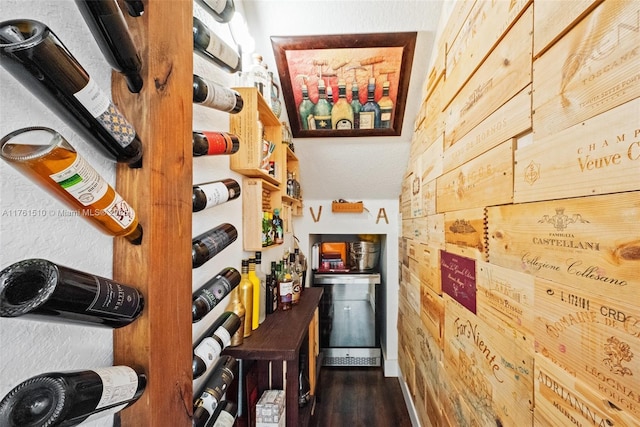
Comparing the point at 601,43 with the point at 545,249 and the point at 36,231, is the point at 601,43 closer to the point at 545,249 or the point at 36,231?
the point at 545,249

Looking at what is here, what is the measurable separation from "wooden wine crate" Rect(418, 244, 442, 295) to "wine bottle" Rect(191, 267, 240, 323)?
1073mm

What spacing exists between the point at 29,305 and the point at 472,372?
136 cm

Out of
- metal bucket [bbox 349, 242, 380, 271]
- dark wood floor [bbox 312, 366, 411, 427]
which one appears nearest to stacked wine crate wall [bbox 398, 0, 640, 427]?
dark wood floor [bbox 312, 366, 411, 427]

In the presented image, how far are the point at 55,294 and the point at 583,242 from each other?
3.06 ft

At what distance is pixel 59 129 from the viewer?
546mm

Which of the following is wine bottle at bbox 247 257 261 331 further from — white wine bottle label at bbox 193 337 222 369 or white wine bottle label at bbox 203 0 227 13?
white wine bottle label at bbox 203 0 227 13

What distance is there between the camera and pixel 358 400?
2717 mm

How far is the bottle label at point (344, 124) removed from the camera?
2436 mm

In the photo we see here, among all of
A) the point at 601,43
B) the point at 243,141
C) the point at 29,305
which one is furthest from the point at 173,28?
A: the point at 601,43

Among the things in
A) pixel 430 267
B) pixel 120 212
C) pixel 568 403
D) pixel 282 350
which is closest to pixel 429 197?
pixel 430 267

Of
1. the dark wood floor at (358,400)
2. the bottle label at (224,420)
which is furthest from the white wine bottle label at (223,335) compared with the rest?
the dark wood floor at (358,400)

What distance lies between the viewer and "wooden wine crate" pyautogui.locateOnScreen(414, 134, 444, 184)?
174 centimetres

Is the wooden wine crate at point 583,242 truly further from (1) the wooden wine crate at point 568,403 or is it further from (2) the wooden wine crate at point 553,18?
(2) the wooden wine crate at point 553,18

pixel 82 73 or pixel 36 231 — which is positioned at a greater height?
pixel 82 73
